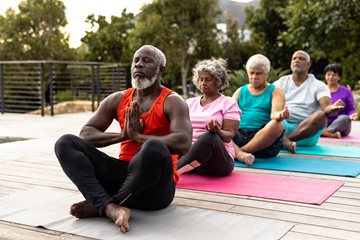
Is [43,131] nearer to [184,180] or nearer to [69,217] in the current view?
[184,180]

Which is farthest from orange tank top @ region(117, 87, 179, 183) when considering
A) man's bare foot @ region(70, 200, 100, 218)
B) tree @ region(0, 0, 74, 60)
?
tree @ region(0, 0, 74, 60)

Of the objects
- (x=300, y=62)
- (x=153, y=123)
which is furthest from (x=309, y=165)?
(x=153, y=123)

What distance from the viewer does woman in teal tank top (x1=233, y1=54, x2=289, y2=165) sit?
3.51 metres

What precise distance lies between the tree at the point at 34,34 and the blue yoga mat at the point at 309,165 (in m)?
13.6

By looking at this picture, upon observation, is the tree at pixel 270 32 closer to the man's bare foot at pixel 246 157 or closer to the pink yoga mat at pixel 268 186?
the man's bare foot at pixel 246 157

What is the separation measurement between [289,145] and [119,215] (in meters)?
2.40

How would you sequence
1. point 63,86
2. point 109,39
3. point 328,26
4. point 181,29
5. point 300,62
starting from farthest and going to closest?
point 109,39 → point 181,29 → point 63,86 → point 328,26 → point 300,62

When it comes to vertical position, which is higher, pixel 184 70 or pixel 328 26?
pixel 328 26

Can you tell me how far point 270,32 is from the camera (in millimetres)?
A: 18625

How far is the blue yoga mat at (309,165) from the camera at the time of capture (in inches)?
127

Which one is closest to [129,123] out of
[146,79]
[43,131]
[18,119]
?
[146,79]

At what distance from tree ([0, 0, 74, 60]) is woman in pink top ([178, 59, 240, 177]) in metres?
13.8

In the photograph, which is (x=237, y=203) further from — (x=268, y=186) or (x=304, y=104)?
(x=304, y=104)

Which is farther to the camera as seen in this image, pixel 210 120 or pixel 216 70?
pixel 216 70
